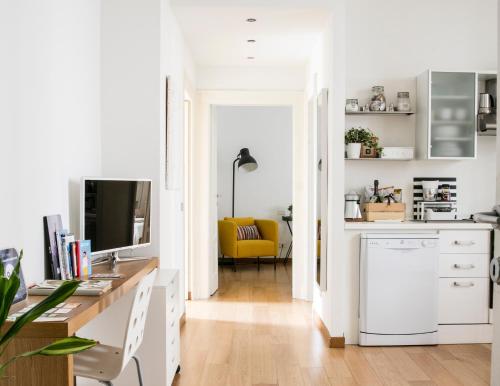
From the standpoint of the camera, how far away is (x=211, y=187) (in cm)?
575

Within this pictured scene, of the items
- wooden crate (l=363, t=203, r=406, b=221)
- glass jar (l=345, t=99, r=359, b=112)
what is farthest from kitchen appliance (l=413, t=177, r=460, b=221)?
glass jar (l=345, t=99, r=359, b=112)

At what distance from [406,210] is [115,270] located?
262 cm

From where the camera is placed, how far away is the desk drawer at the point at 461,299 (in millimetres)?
4004

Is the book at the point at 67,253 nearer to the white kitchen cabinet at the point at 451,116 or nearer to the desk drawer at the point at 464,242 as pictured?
the desk drawer at the point at 464,242

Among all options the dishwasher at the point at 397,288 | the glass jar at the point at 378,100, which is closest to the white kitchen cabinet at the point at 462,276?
the dishwasher at the point at 397,288

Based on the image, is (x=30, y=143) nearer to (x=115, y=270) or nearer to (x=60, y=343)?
(x=115, y=270)

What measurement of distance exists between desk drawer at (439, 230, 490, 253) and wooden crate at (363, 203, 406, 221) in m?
0.37

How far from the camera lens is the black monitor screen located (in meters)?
2.94

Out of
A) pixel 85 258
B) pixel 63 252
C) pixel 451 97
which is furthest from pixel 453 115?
pixel 63 252

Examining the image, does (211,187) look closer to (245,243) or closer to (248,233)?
(245,243)

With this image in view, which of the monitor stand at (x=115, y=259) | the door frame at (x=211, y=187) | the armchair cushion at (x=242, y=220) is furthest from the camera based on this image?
the armchair cushion at (x=242, y=220)

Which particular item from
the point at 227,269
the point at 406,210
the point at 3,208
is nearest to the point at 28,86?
the point at 3,208

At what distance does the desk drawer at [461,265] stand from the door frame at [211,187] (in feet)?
5.63

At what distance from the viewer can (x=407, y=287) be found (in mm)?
3889
